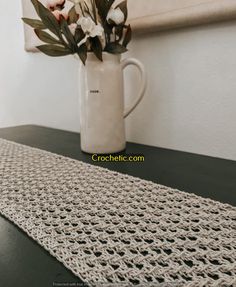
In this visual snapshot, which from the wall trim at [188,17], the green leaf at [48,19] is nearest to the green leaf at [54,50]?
the green leaf at [48,19]

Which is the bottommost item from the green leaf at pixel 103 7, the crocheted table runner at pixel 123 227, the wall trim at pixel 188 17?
the crocheted table runner at pixel 123 227

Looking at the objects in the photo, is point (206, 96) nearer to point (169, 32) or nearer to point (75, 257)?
point (169, 32)

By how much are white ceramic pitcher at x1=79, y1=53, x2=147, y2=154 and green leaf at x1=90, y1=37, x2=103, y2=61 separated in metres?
0.02

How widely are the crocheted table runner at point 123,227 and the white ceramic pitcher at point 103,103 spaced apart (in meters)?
0.13

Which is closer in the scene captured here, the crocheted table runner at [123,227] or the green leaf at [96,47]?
the crocheted table runner at [123,227]

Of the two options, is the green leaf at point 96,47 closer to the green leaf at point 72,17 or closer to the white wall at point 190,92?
the green leaf at point 72,17

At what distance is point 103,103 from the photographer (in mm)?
654

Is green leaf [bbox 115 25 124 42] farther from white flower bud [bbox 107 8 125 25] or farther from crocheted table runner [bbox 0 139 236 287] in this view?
crocheted table runner [bbox 0 139 236 287]

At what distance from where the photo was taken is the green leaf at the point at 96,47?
2.02 feet

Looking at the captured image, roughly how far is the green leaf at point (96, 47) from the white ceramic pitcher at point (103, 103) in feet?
0.06

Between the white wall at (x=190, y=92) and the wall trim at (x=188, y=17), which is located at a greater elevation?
the wall trim at (x=188, y=17)

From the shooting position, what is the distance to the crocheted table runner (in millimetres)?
262

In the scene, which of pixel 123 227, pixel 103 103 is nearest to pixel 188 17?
pixel 103 103

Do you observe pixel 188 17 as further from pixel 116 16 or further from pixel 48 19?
pixel 48 19
